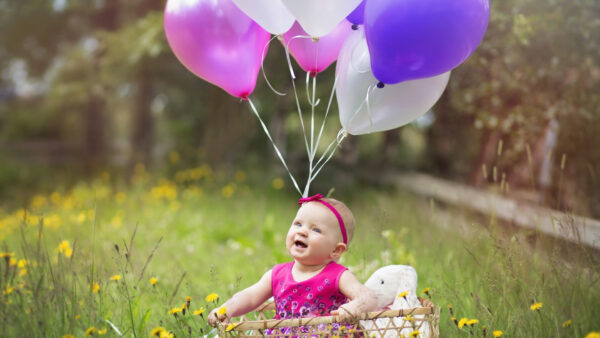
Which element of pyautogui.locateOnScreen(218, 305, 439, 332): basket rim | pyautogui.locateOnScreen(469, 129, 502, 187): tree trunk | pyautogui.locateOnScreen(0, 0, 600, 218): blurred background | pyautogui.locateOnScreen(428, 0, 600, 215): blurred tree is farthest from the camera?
pyautogui.locateOnScreen(469, 129, 502, 187): tree trunk

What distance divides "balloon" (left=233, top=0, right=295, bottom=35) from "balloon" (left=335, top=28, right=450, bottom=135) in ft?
1.02

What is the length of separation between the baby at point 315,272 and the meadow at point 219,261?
21 centimetres

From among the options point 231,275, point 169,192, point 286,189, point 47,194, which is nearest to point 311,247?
point 231,275

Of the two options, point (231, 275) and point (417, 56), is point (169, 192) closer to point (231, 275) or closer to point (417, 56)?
point (231, 275)

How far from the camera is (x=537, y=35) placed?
4.34 m

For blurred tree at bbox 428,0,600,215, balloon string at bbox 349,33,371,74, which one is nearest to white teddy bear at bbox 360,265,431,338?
balloon string at bbox 349,33,371,74

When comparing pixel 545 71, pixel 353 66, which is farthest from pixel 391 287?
pixel 545 71

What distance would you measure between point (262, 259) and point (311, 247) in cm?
183

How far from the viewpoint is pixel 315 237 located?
84.2 inches

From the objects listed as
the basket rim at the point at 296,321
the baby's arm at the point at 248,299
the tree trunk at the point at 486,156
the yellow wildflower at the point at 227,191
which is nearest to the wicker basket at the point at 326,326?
the basket rim at the point at 296,321

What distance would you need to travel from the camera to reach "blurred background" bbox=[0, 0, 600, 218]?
164 inches

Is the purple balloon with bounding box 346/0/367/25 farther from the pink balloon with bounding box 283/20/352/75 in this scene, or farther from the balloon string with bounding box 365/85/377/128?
the balloon string with bounding box 365/85/377/128

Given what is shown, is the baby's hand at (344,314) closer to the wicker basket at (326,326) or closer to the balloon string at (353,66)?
the wicker basket at (326,326)

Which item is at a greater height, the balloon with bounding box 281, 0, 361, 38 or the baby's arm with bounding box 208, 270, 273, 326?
the balloon with bounding box 281, 0, 361, 38
